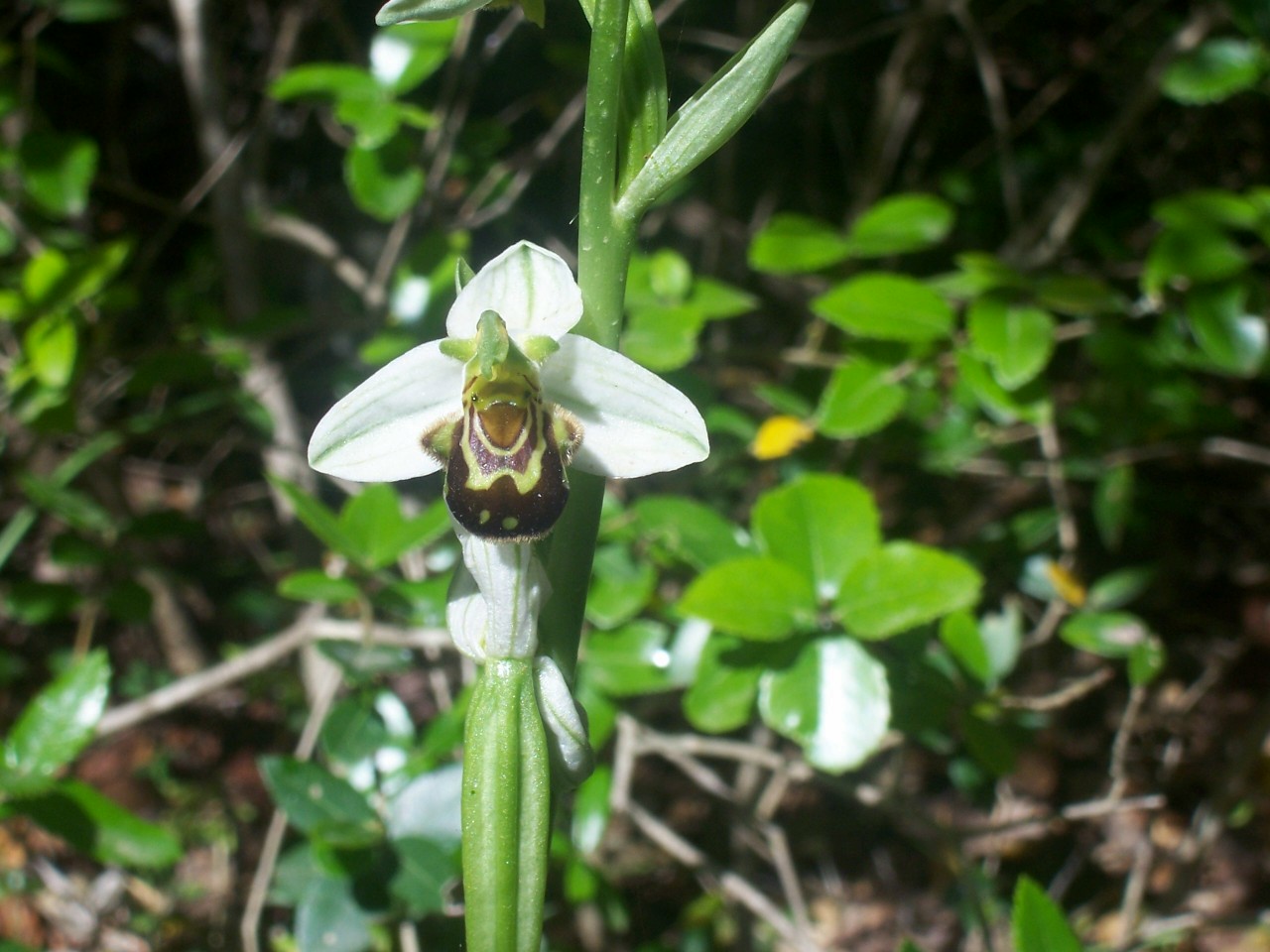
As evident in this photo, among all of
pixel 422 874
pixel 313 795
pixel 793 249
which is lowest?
pixel 422 874

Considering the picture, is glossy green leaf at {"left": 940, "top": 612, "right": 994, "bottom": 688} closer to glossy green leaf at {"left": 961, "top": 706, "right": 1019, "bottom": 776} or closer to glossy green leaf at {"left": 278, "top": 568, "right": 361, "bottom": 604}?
glossy green leaf at {"left": 961, "top": 706, "right": 1019, "bottom": 776}

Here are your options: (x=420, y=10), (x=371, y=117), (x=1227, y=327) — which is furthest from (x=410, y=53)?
(x=1227, y=327)

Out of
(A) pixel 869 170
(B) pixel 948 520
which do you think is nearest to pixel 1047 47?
(A) pixel 869 170

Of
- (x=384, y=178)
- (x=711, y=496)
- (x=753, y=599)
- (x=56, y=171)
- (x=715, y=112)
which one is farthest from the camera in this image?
(x=711, y=496)

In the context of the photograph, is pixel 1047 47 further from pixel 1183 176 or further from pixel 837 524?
pixel 837 524

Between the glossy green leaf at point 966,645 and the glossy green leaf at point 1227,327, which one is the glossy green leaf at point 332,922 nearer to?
the glossy green leaf at point 966,645

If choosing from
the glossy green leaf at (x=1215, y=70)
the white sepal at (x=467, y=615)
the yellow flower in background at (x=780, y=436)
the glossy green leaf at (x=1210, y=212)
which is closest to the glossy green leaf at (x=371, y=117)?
the yellow flower in background at (x=780, y=436)

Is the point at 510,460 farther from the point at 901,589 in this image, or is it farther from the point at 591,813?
the point at 591,813
